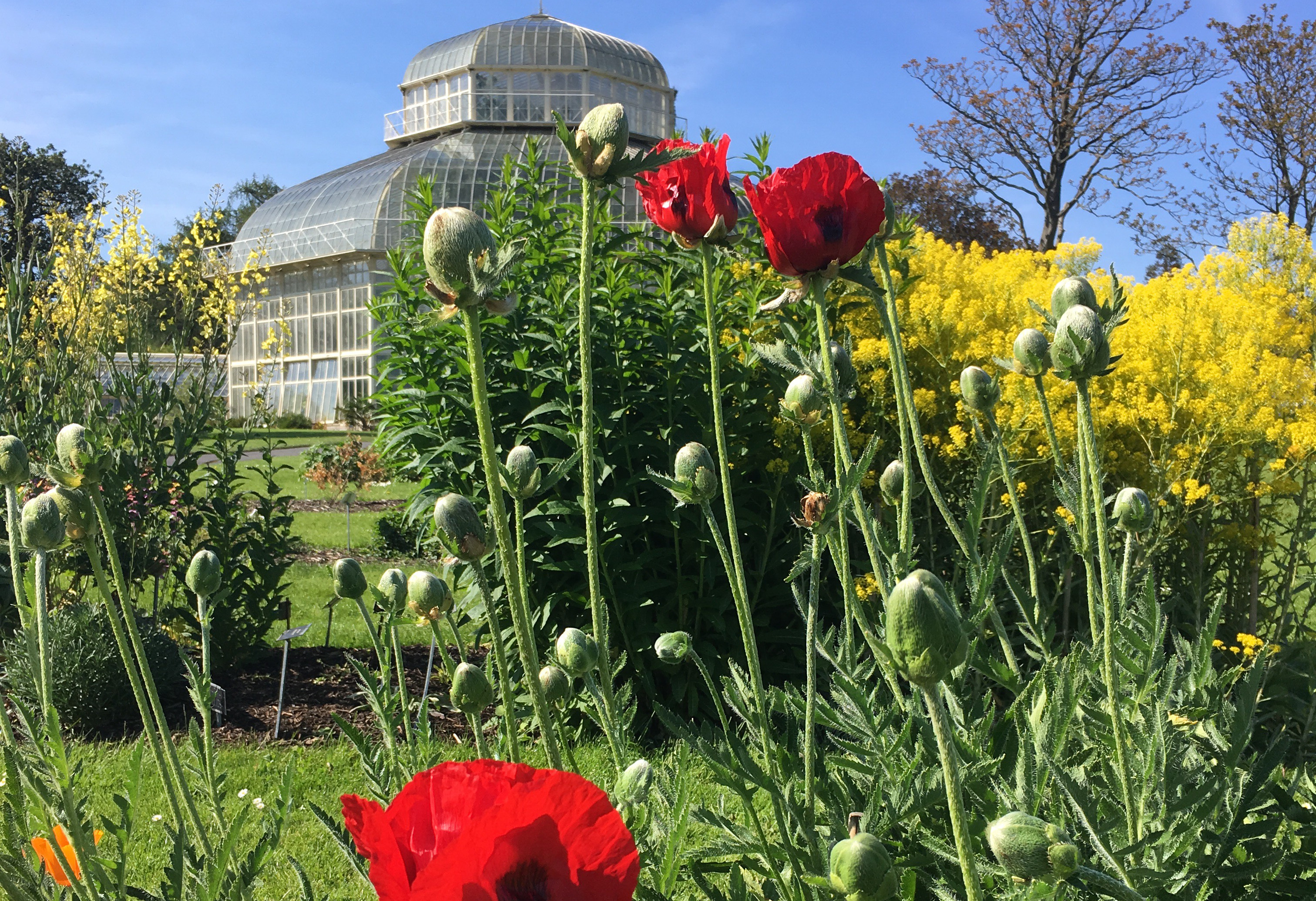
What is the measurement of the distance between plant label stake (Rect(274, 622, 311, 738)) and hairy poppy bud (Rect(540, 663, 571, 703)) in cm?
112

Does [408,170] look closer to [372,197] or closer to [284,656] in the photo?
[372,197]

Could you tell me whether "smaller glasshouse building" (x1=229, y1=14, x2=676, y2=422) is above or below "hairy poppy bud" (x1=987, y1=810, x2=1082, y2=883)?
above

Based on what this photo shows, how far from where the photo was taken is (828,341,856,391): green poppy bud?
4.48ft

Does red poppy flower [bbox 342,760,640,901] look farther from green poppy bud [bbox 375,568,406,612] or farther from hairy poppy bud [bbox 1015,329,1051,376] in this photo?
hairy poppy bud [bbox 1015,329,1051,376]

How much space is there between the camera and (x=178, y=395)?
15.5 feet

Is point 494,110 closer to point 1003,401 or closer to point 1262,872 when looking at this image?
point 1003,401

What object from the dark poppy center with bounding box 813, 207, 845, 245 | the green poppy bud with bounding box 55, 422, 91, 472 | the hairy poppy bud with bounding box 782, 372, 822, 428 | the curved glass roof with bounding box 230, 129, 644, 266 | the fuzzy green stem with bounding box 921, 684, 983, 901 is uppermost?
the curved glass roof with bounding box 230, 129, 644, 266

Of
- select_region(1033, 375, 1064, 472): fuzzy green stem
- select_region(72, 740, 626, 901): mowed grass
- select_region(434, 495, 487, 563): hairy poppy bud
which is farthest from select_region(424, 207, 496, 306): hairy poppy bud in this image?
select_region(72, 740, 626, 901): mowed grass

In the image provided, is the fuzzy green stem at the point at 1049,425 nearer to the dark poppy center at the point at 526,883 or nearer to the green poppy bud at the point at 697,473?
the green poppy bud at the point at 697,473

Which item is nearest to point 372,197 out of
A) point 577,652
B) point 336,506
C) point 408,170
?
point 408,170

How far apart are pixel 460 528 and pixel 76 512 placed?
0.47 m

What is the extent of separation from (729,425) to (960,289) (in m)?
1.20

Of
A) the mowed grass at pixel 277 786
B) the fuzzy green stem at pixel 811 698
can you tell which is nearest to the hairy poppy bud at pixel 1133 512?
the fuzzy green stem at pixel 811 698

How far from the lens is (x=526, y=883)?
0.58 metres
